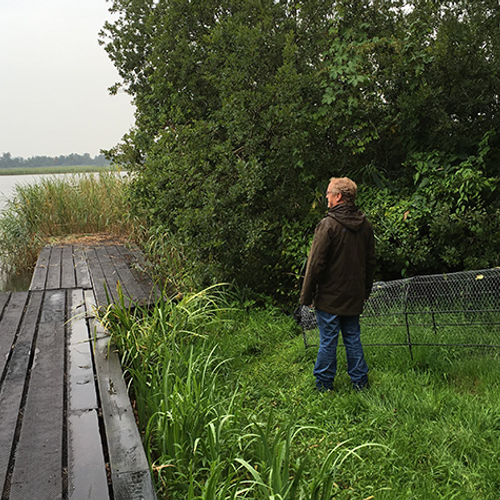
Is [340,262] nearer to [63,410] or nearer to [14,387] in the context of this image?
[63,410]

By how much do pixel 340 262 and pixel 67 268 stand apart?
4.90m

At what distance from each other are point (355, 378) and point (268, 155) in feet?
9.13

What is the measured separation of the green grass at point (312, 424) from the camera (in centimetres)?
261

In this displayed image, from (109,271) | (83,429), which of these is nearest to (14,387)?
(83,429)

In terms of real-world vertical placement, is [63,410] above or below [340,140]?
below

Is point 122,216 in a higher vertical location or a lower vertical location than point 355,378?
higher

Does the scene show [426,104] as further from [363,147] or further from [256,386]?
[256,386]

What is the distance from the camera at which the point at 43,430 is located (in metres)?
2.79

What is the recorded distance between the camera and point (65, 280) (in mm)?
6574

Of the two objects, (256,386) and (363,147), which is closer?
(256,386)

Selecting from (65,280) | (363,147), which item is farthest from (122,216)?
(363,147)

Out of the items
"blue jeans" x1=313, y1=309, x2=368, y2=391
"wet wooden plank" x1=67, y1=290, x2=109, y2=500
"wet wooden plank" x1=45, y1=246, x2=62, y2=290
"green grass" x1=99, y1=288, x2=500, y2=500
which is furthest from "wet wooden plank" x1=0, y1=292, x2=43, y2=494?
"blue jeans" x1=313, y1=309, x2=368, y2=391

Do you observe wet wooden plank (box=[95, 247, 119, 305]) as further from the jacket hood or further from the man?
the jacket hood

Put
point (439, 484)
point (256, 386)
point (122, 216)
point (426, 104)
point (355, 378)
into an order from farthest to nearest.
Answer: point (122, 216) < point (426, 104) < point (256, 386) < point (355, 378) < point (439, 484)
